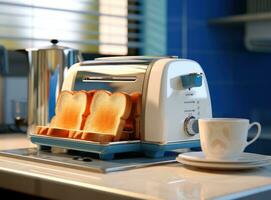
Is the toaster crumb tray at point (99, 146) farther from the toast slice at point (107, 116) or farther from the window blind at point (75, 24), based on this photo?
the window blind at point (75, 24)

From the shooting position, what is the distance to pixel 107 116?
125 cm

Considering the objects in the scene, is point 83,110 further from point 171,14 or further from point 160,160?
point 171,14

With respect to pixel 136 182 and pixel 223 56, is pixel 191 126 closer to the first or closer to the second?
pixel 136 182

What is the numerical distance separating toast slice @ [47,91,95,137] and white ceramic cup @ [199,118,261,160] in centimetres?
33

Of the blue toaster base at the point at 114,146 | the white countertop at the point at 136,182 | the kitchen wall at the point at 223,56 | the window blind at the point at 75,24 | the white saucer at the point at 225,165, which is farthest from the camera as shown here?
the kitchen wall at the point at 223,56

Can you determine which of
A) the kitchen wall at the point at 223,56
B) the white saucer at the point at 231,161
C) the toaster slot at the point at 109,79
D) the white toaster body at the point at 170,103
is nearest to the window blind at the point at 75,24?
the kitchen wall at the point at 223,56

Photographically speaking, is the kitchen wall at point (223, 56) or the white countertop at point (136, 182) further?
the kitchen wall at point (223, 56)

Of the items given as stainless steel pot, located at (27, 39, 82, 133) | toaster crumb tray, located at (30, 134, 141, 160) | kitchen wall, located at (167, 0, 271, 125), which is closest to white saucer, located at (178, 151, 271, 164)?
toaster crumb tray, located at (30, 134, 141, 160)

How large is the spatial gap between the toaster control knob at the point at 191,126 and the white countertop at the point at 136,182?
116 millimetres

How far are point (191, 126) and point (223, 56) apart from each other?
1.74 meters

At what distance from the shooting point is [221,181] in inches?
38.4

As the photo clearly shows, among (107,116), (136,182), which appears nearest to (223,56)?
(107,116)

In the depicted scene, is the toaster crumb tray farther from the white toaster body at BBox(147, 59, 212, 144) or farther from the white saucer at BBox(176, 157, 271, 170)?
the white saucer at BBox(176, 157, 271, 170)

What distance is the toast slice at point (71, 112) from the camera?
51.1 inches
